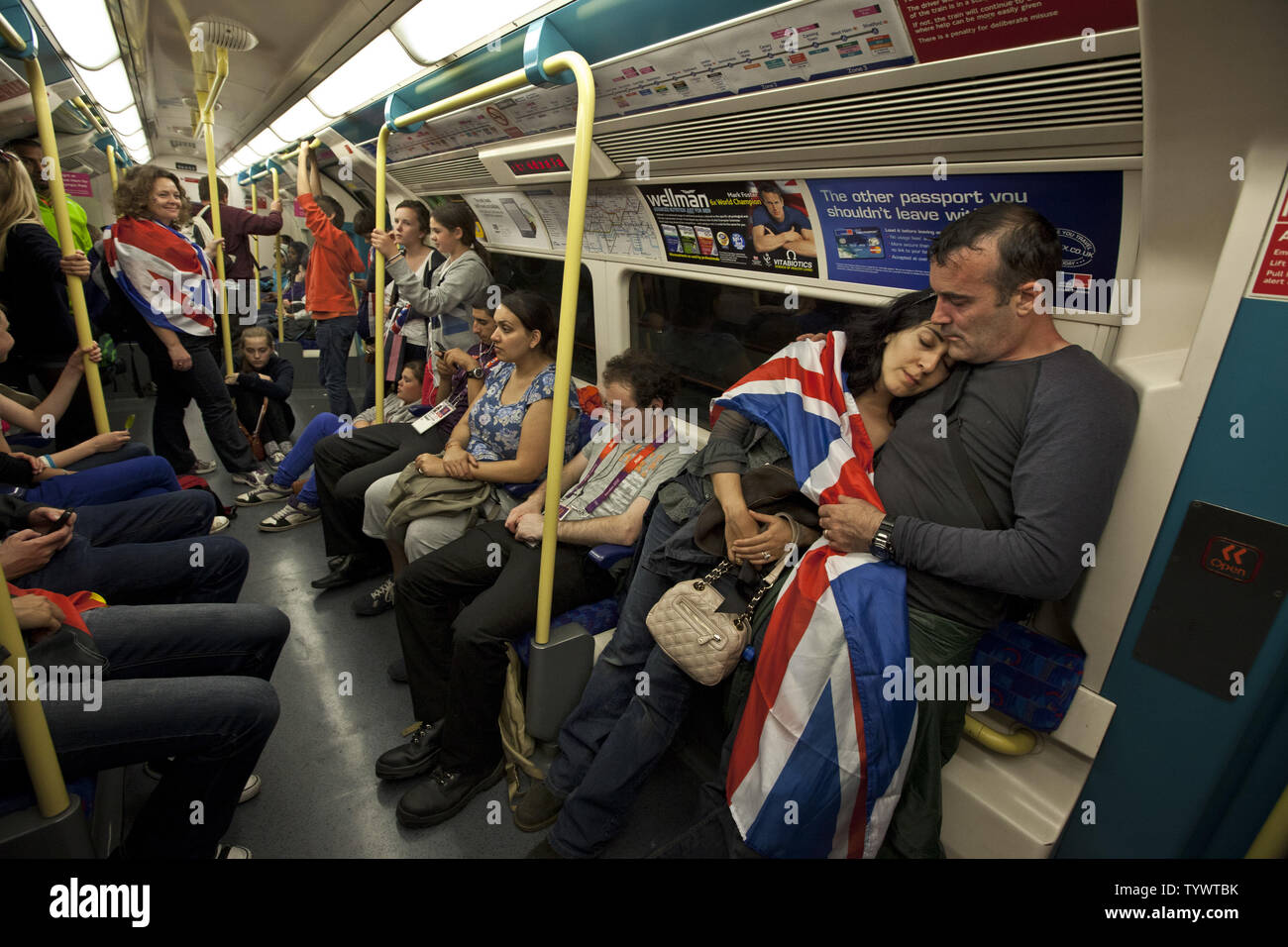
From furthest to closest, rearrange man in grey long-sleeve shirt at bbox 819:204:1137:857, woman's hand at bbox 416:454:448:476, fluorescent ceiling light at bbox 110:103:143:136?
fluorescent ceiling light at bbox 110:103:143:136 < woman's hand at bbox 416:454:448:476 < man in grey long-sleeve shirt at bbox 819:204:1137:857

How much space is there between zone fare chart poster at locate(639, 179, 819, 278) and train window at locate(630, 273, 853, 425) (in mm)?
177

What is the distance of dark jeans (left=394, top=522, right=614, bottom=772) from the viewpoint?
92.0 inches

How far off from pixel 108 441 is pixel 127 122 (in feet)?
22.7

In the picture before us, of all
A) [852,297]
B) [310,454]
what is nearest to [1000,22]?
[852,297]

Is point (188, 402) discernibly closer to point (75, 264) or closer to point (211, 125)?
point (75, 264)

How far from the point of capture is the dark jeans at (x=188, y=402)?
4.30 m

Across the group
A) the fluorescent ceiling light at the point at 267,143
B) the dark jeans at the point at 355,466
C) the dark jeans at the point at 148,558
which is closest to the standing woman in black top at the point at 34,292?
the dark jeans at the point at 148,558

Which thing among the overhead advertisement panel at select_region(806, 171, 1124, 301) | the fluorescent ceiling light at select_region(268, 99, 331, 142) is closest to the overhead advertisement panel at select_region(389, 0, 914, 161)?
the overhead advertisement panel at select_region(806, 171, 1124, 301)

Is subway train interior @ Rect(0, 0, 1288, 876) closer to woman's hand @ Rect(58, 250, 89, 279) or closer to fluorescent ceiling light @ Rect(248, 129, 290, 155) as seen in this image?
woman's hand @ Rect(58, 250, 89, 279)

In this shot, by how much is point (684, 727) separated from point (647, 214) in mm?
2460

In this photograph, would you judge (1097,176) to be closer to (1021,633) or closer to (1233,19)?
(1233,19)

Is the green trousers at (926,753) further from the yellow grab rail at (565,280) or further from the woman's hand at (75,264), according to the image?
the woman's hand at (75,264)

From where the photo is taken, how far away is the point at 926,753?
165cm
